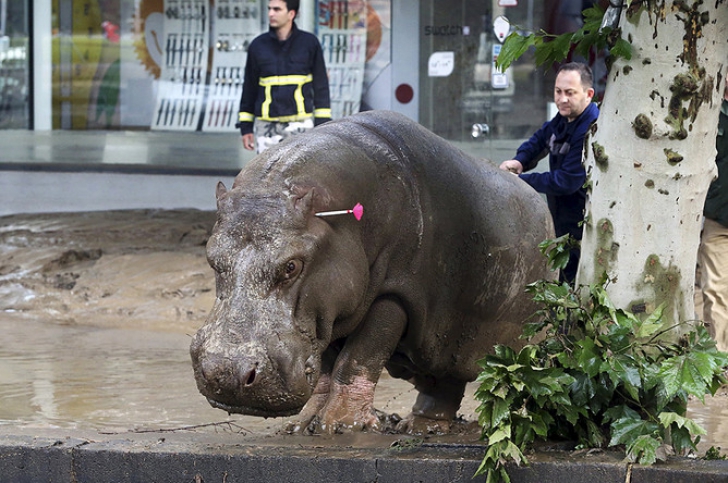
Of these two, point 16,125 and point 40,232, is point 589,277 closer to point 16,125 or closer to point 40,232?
point 40,232

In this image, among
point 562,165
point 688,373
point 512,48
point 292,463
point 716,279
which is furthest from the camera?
point 716,279

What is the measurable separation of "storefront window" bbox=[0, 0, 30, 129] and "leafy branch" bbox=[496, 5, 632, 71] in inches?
389

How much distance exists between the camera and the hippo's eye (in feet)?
15.3

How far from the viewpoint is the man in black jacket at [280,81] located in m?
9.88

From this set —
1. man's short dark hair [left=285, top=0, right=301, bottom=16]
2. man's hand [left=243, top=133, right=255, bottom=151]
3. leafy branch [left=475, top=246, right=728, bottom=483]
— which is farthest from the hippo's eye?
man's short dark hair [left=285, top=0, right=301, bottom=16]

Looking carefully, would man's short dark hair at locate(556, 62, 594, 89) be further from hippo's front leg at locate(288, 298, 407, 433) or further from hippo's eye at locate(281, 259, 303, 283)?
hippo's eye at locate(281, 259, 303, 283)

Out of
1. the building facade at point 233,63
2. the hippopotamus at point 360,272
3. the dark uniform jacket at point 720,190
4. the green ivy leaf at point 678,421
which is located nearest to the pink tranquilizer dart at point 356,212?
the hippopotamus at point 360,272

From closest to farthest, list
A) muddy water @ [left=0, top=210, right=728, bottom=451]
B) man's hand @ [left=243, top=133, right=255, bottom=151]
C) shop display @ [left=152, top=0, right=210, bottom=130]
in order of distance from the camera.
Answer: muddy water @ [left=0, top=210, right=728, bottom=451], man's hand @ [left=243, top=133, right=255, bottom=151], shop display @ [left=152, top=0, right=210, bottom=130]

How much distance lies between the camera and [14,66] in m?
13.9

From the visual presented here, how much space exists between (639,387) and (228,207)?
1.63m

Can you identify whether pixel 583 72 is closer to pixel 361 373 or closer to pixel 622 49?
pixel 622 49

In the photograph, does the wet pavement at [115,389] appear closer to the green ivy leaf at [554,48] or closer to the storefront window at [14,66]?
the green ivy leaf at [554,48]

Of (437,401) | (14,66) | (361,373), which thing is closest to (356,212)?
(361,373)

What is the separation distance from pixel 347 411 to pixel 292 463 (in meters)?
0.61
